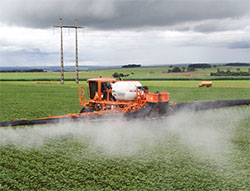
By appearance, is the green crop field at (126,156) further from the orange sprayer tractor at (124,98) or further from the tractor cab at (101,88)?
the tractor cab at (101,88)

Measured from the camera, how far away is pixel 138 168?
8.12 metres

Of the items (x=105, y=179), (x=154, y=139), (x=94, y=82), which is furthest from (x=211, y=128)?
(x=105, y=179)

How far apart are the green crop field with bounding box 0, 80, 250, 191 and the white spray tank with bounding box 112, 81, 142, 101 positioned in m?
1.71

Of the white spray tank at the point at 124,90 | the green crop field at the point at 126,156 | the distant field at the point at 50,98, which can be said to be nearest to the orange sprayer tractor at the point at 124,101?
the white spray tank at the point at 124,90

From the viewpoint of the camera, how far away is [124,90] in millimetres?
15039

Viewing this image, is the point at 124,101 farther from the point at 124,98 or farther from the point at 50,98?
the point at 50,98

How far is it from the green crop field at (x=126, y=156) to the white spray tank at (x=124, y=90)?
1714 mm

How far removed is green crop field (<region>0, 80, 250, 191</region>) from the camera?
23.4 ft

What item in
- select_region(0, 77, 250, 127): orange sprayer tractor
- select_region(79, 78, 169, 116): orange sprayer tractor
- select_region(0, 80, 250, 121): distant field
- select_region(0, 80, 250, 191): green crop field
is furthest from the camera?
select_region(0, 80, 250, 121): distant field

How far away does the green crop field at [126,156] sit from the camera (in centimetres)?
714

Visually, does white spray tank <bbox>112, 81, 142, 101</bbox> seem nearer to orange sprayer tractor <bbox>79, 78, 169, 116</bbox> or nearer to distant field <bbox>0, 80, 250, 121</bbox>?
orange sprayer tractor <bbox>79, 78, 169, 116</bbox>

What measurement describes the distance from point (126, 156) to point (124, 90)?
626 cm

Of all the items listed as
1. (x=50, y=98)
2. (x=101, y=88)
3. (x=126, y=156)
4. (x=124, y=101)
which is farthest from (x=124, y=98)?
(x=50, y=98)

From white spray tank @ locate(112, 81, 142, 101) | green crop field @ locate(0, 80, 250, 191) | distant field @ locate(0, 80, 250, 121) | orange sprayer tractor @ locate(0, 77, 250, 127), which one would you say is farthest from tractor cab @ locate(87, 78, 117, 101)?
distant field @ locate(0, 80, 250, 121)
